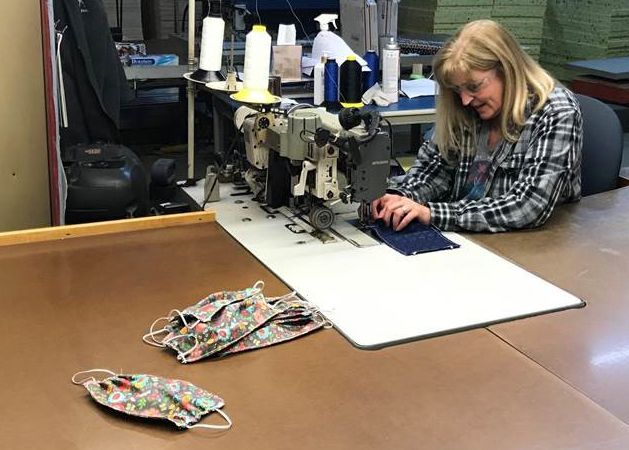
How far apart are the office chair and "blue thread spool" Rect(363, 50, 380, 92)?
119 cm

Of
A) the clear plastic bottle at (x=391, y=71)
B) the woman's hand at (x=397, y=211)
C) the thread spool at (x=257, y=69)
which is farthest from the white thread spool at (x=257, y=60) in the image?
the clear plastic bottle at (x=391, y=71)

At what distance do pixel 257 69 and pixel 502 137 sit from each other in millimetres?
742

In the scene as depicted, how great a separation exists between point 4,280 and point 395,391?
887 millimetres

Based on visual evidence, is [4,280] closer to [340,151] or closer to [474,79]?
[340,151]

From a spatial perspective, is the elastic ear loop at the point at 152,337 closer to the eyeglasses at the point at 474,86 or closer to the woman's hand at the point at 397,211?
the woman's hand at the point at 397,211

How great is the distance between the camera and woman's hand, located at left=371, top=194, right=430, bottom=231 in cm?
200

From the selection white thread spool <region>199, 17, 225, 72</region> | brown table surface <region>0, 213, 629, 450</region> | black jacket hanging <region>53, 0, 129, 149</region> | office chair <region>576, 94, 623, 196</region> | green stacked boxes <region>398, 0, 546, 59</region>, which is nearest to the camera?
brown table surface <region>0, 213, 629, 450</region>

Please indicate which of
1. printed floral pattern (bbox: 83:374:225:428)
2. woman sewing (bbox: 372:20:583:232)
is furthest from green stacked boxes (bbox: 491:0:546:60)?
printed floral pattern (bbox: 83:374:225:428)

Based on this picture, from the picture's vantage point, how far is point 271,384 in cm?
129

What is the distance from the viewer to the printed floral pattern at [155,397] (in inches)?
46.5

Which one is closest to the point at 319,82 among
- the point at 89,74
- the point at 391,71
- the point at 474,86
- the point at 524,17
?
the point at 391,71

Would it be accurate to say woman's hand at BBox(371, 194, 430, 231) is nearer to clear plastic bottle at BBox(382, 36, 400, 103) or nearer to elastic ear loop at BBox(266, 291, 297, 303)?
elastic ear loop at BBox(266, 291, 297, 303)

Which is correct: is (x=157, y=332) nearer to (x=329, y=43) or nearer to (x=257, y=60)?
(x=257, y=60)

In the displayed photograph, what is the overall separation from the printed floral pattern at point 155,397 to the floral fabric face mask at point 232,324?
0.40 ft
